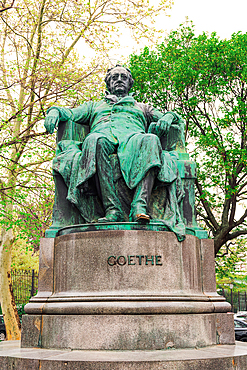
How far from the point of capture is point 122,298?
454 cm

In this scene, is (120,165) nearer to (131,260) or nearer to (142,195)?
(142,195)

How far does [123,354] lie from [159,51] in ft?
48.1

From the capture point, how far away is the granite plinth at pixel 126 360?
147 inches

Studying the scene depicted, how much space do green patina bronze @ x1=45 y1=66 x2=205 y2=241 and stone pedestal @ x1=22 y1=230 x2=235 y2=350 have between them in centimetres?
26

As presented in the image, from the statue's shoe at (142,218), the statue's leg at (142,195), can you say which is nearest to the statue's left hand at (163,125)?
the statue's leg at (142,195)

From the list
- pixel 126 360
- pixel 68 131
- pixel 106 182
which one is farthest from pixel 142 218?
pixel 68 131

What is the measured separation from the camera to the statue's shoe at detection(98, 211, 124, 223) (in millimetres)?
5113

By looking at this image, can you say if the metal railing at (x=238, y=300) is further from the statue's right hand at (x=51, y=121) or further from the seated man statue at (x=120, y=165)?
the statue's right hand at (x=51, y=121)

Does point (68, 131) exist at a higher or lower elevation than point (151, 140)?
higher

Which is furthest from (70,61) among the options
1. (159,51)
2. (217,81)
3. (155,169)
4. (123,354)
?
(123,354)

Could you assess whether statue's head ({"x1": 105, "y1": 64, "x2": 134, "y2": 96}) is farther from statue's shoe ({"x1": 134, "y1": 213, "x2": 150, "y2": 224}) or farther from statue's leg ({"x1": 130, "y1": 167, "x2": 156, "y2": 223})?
statue's shoe ({"x1": 134, "y1": 213, "x2": 150, "y2": 224})

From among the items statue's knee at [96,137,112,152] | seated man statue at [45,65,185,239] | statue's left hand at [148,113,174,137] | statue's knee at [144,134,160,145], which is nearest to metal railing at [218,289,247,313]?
statue's left hand at [148,113,174,137]

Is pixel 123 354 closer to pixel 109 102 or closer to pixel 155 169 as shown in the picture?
pixel 155 169

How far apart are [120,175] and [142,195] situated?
0.44 m
